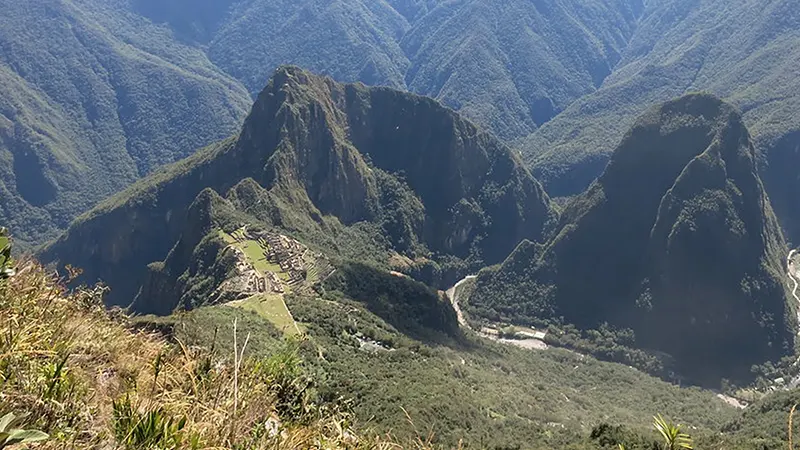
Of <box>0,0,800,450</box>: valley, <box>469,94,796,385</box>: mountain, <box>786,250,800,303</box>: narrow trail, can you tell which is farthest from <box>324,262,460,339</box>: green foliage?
<box>786,250,800,303</box>: narrow trail

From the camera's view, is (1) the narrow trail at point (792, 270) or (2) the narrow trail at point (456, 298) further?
(1) the narrow trail at point (792, 270)

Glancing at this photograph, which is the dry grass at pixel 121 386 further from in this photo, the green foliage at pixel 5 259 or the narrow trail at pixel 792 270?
the narrow trail at pixel 792 270

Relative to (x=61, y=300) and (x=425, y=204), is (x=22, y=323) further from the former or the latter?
(x=425, y=204)

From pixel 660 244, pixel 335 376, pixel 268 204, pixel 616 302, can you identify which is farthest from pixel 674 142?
pixel 335 376

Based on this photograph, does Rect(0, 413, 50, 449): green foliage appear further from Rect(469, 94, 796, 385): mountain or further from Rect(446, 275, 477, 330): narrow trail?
Rect(446, 275, 477, 330): narrow trail

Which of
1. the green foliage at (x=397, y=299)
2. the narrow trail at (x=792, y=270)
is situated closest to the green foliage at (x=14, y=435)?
the green foliage at (x=397, y=299)

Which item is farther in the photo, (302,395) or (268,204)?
(268,204)

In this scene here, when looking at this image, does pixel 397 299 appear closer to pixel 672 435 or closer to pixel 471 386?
pixel 471 386
